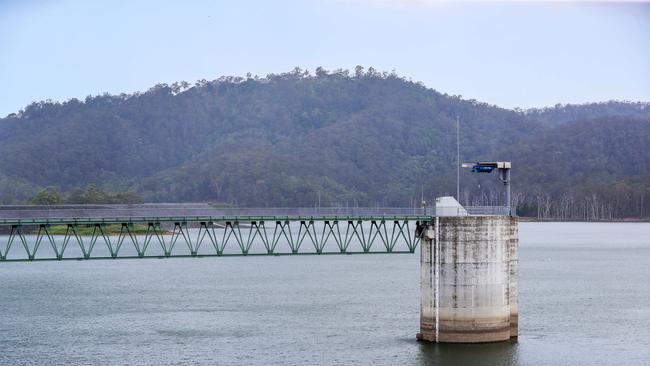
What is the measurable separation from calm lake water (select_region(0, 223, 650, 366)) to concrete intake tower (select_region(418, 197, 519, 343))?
1.17 meters

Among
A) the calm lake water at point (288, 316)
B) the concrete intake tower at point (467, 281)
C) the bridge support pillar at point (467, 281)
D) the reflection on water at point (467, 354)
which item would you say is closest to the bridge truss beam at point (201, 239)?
the bridge support pillar at point (467, 281)

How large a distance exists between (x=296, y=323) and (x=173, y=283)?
3920cm

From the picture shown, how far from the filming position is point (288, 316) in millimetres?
80000

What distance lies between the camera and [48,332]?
2867 inches

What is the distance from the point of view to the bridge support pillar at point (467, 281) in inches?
2426

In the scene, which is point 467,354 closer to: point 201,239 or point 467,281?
point 467,281

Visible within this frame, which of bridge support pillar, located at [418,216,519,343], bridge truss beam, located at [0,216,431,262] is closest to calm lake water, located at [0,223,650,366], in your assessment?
bridge support pillar, located at [418,216,519,343]

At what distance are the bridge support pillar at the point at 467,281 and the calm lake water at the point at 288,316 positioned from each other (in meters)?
1.15

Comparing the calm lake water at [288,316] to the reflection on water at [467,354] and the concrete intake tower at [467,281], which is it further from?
the concrete intake tower at [467,281]

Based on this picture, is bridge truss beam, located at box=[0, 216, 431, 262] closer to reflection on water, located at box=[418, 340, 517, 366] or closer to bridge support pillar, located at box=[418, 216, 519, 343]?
bridge support pillar, located at box=[418, 216, 519, 343]

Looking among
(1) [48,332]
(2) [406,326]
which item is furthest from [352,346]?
(1) [48,332]

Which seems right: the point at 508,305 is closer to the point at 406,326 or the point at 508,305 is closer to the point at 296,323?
the point at 406,326

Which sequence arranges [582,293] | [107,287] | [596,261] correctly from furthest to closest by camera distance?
1. [596,261]
2. [107,287]
3. [582,293]

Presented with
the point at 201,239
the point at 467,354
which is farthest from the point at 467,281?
the point at 201,239
